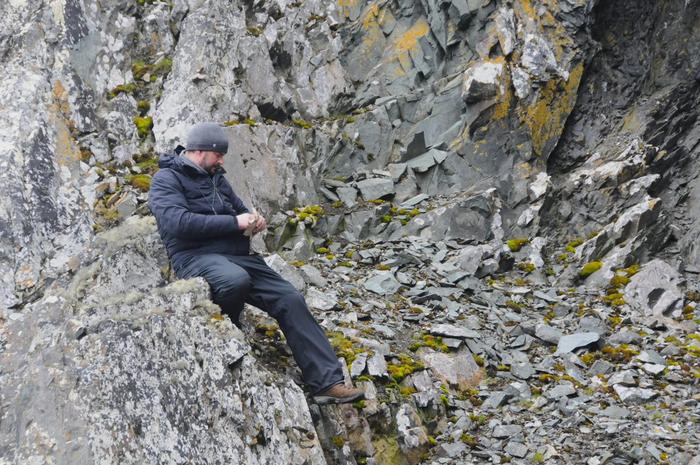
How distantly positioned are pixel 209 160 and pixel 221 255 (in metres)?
1.30

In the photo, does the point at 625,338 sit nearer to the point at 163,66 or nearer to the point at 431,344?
the point at 431,344

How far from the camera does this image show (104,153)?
557 inches

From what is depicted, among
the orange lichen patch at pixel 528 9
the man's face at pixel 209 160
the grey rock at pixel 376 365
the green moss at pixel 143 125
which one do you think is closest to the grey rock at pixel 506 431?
the grey rock at pixel 376 365

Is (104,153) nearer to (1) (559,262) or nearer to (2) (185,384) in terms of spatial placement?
(2) (185,384)

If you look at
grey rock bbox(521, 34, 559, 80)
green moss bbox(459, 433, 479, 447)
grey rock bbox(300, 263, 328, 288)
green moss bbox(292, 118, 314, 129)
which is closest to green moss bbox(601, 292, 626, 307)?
green moss bbox(459, 433, 479, 447)

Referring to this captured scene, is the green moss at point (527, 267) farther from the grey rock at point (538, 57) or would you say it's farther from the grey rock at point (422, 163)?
the grey rock at point (538, 57)

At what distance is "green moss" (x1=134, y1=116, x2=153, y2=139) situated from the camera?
50.3 feet

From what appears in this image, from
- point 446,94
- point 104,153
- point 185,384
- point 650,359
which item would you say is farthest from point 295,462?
point 446,94

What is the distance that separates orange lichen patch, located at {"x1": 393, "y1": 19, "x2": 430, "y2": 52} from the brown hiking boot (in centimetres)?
1522

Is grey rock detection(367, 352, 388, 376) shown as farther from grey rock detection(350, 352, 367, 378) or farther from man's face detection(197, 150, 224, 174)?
man's face detection(197, 150, 224, 174)

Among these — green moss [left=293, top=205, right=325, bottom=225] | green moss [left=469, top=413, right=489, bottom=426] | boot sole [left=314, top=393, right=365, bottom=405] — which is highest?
boot sole [left=314, top=393, right=365, bottom=405]

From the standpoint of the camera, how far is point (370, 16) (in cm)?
2194

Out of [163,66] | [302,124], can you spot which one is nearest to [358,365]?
[302,124]

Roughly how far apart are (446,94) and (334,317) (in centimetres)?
1052
